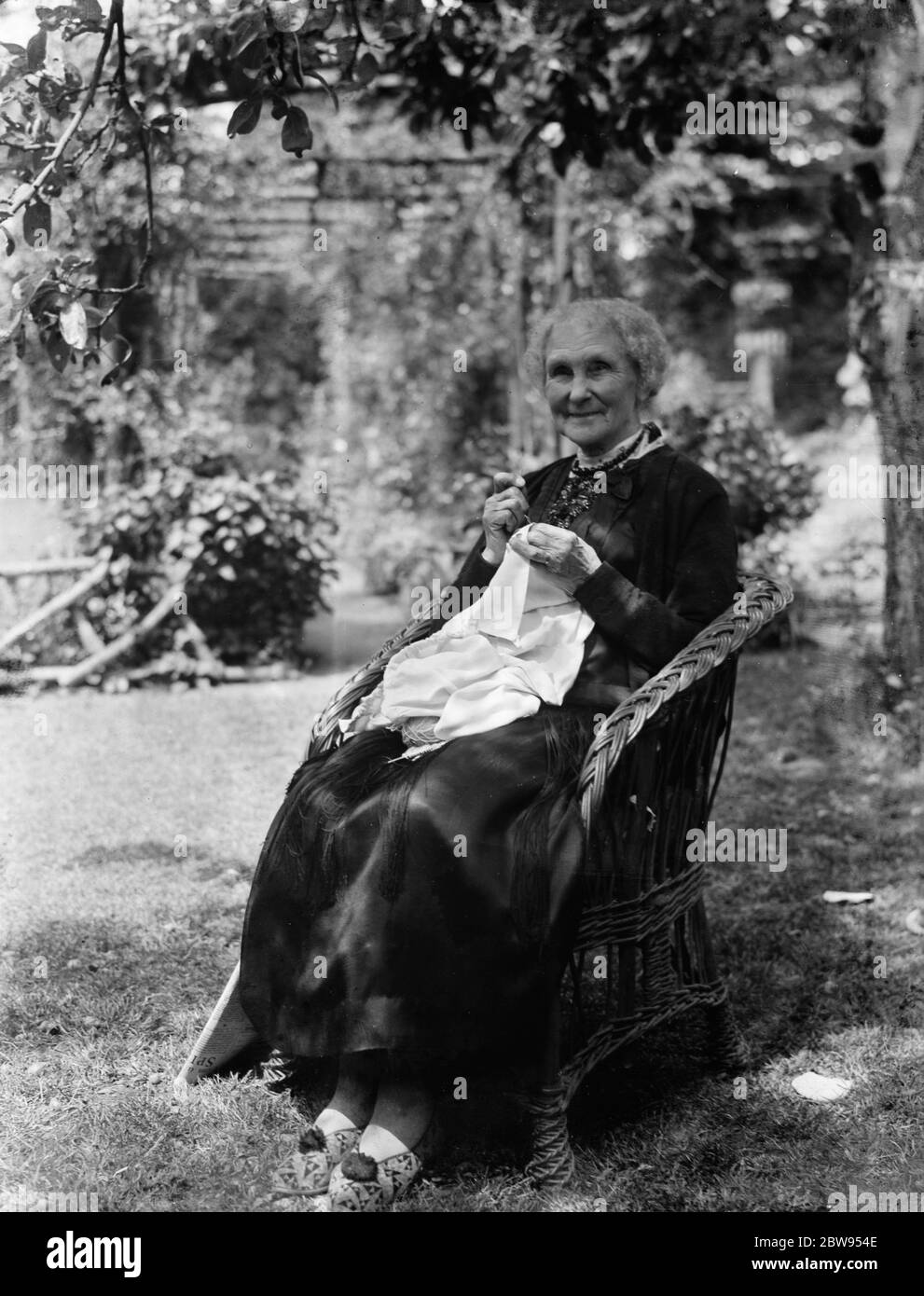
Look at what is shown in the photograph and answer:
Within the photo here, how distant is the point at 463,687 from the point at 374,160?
19.9 feet

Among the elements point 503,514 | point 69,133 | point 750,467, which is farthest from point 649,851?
point 750,467

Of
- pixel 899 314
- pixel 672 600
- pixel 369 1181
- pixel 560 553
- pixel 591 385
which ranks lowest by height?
pixel 369 1181

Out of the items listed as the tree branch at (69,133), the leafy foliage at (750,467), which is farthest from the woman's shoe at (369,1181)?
the leafy foliage at (750,467)

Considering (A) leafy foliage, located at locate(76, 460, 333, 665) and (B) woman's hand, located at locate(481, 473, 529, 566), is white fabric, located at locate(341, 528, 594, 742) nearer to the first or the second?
(B) woman's hand, located at locate(481, 473, 529, 566)

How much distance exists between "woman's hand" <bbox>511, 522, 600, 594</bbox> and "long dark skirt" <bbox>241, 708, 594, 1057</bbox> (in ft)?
1.19

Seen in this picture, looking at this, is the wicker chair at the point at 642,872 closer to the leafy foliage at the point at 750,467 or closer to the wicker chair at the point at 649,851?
the wicker chair at the point at 649,851

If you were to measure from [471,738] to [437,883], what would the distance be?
310 millimetres

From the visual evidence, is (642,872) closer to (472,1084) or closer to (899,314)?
(472,1084)

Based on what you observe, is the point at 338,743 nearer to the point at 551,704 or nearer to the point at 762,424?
the point at 551,704

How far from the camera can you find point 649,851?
267 cm

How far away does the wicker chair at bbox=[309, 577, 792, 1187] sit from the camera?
2449 millimetres

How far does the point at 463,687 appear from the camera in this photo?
8.96 ft

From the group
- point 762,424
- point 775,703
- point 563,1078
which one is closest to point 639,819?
point 563,1078
